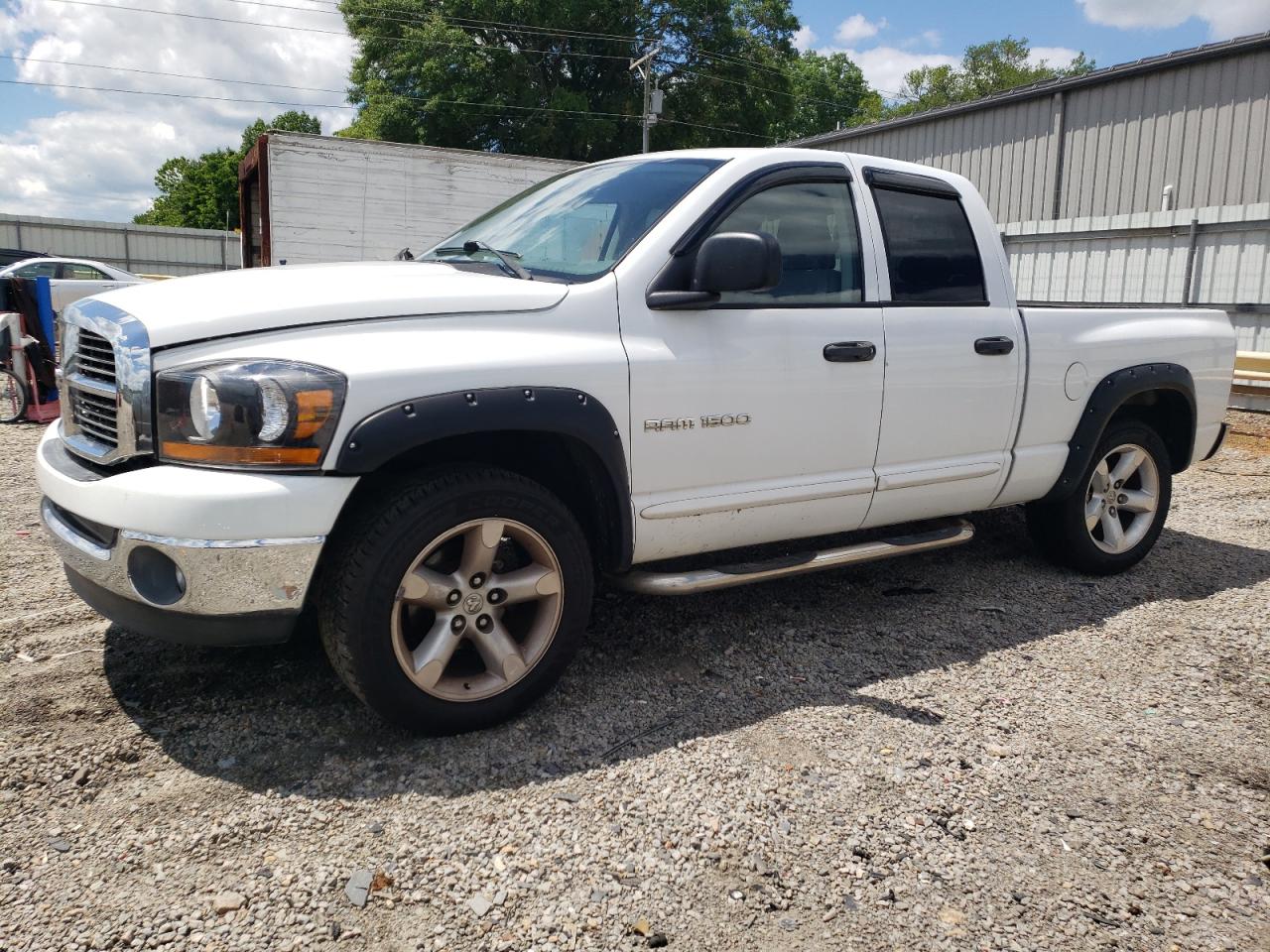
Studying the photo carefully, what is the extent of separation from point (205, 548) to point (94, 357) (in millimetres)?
858

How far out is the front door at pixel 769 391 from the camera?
3.32 meters

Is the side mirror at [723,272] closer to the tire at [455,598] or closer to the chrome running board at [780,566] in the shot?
the tire at [455,598]

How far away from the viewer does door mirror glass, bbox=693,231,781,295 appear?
320cm

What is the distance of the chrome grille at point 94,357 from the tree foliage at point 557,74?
120 feet

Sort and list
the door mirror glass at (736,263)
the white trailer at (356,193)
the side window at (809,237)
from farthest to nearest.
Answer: the white trailer at (356,193) → the side window at (809,237) → the door mirror glass at (736,263)

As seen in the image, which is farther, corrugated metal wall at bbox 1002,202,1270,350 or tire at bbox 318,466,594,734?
corrugated metal wall at bbox 1002,202,1270,350

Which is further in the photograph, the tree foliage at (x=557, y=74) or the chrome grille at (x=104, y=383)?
the tree foliage at (x=557, y=74)

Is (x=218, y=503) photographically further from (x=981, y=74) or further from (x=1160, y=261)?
(x=981, y=74)

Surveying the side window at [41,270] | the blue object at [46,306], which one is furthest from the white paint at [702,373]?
the side window at [41,270]

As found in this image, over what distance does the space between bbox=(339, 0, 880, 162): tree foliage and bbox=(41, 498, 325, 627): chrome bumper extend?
122 ft

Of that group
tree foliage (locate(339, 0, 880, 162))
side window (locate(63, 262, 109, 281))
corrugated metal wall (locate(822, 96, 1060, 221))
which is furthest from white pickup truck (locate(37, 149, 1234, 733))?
tree foliage (locate(339, 0, 880, 162))

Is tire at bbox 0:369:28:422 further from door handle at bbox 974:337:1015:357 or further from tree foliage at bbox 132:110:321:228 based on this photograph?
tree foliage at bbox 132:110:321:228

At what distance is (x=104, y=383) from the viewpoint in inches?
115

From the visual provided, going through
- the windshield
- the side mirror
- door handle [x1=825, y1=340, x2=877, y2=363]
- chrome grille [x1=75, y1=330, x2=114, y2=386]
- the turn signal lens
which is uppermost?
the windshield
